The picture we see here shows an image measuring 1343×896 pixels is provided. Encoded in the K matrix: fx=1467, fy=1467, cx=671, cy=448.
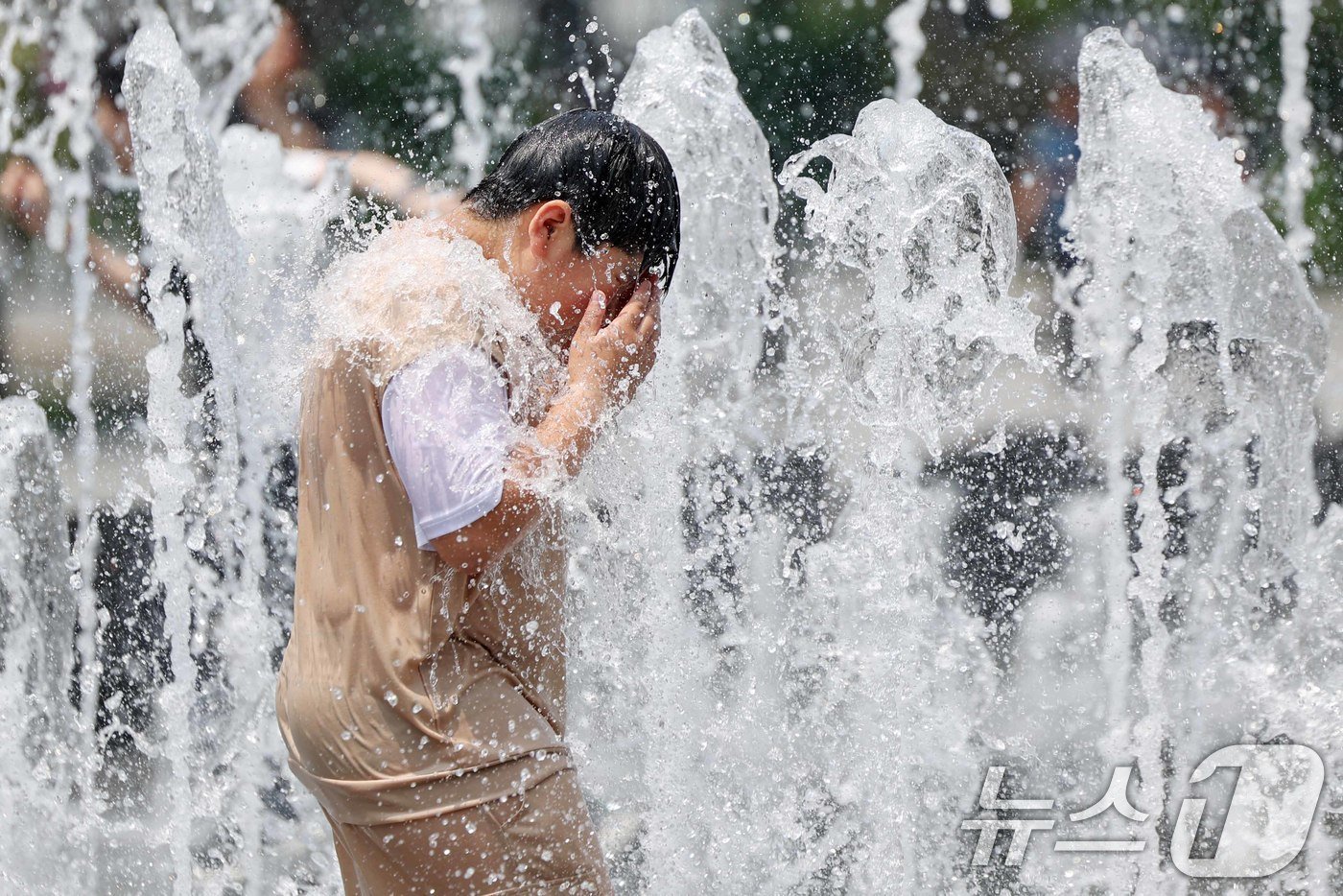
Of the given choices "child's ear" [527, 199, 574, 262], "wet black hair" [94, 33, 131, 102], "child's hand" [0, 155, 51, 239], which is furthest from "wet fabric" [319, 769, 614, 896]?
"wet black hair" [94, 33, 131, 102]

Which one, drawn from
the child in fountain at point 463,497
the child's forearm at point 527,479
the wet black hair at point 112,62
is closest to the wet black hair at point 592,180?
the child in fountain at point 463,497

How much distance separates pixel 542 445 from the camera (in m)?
1.43

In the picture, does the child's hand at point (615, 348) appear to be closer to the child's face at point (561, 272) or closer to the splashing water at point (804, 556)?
the child's face at point (561, 272)

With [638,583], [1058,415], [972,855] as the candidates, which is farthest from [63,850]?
[1058,415]

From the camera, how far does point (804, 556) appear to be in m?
3.84

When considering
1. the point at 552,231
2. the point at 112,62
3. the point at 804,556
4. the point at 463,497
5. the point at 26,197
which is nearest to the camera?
the point at 463,497

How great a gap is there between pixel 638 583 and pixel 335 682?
5.75 ft

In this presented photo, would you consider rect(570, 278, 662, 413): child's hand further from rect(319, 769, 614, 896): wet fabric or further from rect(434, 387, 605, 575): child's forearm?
rect(319, 769, 614, 896): wet fabric

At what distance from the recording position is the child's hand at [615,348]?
1.51m

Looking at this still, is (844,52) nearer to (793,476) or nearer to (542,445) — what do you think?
(793,476)

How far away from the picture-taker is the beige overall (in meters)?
1.46

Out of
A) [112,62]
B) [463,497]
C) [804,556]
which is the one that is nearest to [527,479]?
[463,497]

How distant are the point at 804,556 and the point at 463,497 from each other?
8.25 feet

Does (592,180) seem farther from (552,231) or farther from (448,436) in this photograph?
(448,436)
